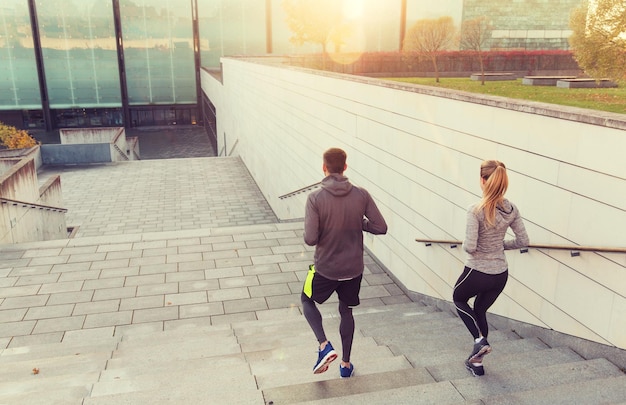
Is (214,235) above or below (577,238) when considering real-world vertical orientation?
below

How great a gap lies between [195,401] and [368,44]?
3219 cm

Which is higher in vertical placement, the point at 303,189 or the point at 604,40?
the point at 604,40

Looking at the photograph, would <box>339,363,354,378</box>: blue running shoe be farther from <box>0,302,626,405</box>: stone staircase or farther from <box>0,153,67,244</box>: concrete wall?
<box>0,153,67,244</box>: concrete wall

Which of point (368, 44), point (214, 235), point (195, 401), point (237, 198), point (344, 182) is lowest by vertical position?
point (237, 198)

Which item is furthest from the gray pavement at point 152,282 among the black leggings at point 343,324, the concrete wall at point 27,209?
the black leggings at point 343,324

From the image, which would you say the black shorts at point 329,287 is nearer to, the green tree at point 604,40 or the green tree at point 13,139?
the green tree at point 604,40

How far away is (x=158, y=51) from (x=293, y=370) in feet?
110

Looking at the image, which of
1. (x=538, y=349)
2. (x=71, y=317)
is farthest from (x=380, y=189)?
(x=71, y=317)

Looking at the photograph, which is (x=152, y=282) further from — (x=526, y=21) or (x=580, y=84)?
(x=526, y=21)

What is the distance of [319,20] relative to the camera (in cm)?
2570

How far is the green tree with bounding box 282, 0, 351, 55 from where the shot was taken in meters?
25.6

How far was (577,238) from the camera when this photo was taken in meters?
4.03

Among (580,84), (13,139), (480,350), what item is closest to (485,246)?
(480,350)

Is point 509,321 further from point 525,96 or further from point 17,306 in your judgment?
point 525,96
